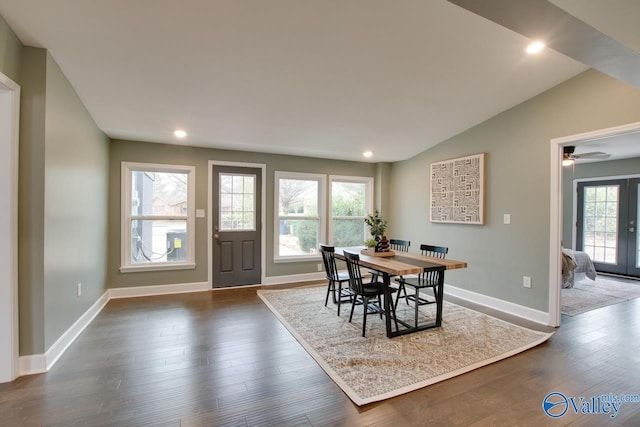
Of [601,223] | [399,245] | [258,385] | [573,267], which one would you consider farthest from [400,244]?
[601,223]

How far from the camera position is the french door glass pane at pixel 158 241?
176 inches

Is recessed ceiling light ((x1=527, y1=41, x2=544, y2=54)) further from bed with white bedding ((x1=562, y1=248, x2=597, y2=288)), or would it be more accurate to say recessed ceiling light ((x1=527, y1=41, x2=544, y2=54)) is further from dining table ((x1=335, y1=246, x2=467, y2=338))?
bed with white bedding ((x1=562, y1=248, x2=597, y2=288))

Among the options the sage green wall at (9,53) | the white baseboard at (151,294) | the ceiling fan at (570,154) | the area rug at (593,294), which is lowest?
the area rug at (593,294)

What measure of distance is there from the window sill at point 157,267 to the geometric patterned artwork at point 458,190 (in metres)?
3.98

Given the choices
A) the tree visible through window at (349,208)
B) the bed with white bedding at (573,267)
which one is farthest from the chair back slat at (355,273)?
the bed with white bedding at (573,267)

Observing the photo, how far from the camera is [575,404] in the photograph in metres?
2.00

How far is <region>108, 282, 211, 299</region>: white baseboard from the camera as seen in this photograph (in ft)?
14.2

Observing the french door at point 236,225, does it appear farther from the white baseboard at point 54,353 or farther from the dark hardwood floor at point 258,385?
the white baseboard at point 54,353

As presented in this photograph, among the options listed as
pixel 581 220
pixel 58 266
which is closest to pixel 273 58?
pixel 58 266

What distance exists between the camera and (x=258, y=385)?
2184 mm

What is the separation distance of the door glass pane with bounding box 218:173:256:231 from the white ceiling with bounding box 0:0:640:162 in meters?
0.91

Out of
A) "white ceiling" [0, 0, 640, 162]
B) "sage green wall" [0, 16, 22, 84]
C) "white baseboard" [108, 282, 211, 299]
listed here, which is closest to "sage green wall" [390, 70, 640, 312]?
"white ceiling" [0, 0, 640, 162]

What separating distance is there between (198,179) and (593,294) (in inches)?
251

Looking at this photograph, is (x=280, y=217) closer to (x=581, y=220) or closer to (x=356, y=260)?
(x=356, y=260)
